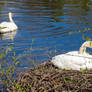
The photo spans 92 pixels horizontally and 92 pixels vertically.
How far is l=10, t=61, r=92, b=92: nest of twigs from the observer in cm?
682

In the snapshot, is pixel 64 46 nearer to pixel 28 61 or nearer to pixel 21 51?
pixel 21 51

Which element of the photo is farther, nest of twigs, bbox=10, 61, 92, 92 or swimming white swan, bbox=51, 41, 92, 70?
swimming white swan, bbox=51, 41, 92, 70

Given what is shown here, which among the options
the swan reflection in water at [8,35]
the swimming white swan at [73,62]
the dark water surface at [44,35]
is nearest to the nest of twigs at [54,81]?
the swimming white swan at [73,62]

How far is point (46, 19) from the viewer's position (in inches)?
743

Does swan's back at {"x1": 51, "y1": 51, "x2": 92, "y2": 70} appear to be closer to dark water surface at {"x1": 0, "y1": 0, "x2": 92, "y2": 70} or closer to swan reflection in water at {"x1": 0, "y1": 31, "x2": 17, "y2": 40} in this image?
dark water surface at {"x1": 0, "y1": 0, "x2": 92, "y2": 70}

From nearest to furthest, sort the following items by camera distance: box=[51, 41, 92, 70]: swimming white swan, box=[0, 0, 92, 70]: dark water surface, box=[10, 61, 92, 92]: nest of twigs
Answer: box=[10, 61, 92, 92]: nest of twigs
box=[51, 41, 92, 70]: swimming white swan
box=[0, 0, 92, 70]: dark water surface

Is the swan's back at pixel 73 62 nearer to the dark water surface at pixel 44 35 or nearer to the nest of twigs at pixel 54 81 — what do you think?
the nest of twigs at pixel 54 81

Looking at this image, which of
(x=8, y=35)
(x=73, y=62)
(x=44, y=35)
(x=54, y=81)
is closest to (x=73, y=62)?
(x=73, y=62)

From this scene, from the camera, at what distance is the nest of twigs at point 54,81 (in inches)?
268

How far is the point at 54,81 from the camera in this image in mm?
6961

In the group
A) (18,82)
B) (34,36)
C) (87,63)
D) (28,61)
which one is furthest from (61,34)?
(18,82)

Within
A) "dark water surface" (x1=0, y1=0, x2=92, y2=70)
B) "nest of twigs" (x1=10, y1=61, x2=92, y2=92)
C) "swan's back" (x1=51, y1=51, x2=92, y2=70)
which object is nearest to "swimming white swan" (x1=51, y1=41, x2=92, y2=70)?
"swan's back" (x1=51, y1=51, x2=92, y2=70)

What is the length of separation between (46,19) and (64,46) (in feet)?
22.1

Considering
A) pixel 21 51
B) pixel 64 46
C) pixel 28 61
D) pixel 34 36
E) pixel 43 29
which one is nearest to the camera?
pixel 28 61
